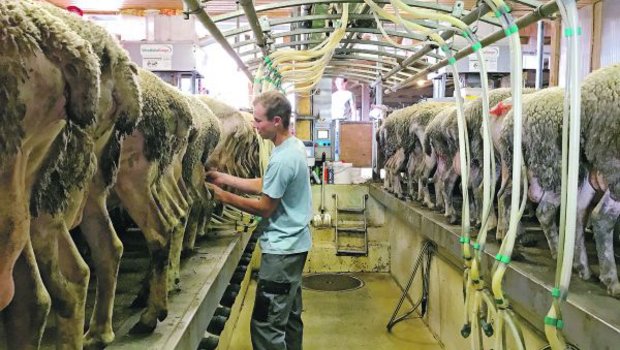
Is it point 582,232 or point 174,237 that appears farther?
point 174,237

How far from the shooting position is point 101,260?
1.87 metres

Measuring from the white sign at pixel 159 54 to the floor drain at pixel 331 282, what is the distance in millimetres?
3050

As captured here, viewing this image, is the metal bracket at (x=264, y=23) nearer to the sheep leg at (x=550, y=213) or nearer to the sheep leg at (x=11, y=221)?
the sheep leg at (x=550, y=213)

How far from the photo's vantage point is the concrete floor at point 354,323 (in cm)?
491

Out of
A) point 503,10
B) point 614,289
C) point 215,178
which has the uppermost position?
point 503,10

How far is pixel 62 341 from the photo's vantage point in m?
1.54

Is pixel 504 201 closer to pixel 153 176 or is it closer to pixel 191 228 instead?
pixel 191 228

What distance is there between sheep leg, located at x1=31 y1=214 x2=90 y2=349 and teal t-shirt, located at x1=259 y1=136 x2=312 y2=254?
1625 mm

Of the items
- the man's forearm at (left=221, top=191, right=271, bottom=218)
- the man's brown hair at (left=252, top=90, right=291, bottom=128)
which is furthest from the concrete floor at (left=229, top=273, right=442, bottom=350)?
the man's brown hair at (left=252, top=90, right=291, bottom=128)

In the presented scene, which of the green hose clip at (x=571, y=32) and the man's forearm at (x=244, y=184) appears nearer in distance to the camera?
the green hose clip at (x=571, y=32)

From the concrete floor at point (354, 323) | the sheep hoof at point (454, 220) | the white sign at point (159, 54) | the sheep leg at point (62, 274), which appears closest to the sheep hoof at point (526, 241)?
the sheep hoof at point (454, 220)

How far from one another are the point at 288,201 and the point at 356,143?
5513 mm

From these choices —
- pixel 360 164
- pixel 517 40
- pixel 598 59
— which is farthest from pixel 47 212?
pixel 360 164

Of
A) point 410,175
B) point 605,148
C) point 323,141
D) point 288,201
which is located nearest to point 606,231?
point 605,148
